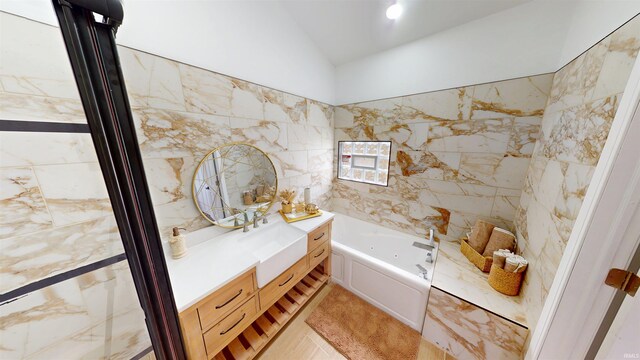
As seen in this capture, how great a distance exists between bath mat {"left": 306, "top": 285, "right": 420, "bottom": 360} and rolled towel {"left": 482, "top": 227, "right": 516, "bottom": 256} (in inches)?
39.3

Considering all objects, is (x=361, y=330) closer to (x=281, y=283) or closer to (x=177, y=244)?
(x=281, y=283)

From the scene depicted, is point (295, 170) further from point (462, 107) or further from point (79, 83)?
point (462, 107)

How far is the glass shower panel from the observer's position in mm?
605

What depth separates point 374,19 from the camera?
5.28ft

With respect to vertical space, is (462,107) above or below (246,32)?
below

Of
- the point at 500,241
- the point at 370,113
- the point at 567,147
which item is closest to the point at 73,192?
the point at 370,113

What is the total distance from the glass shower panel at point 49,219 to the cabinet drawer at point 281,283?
74cm

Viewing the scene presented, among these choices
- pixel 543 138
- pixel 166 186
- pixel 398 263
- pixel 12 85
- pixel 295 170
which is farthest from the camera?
pixel 398 263

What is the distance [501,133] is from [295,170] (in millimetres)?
1943

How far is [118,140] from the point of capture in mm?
477

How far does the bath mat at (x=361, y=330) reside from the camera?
1343mm

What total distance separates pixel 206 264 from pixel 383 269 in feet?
4.65

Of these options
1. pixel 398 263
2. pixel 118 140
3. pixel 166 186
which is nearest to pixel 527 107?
pixel 398 263

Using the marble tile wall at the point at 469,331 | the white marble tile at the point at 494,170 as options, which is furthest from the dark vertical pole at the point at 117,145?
the white marble tile at the point at 494,170
